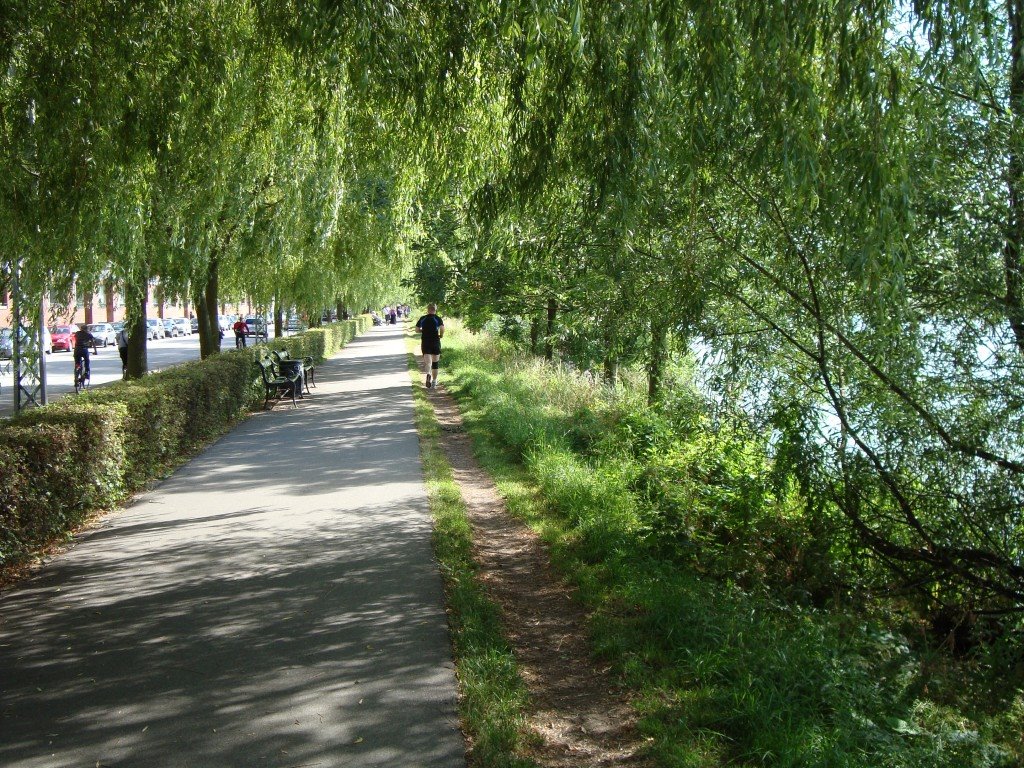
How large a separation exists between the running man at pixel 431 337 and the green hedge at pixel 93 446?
20.3 feet

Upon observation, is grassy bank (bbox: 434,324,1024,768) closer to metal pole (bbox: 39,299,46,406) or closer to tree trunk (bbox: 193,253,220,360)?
metal pole (bbox: 39,299,46,406)

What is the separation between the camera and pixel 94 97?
6664 mm

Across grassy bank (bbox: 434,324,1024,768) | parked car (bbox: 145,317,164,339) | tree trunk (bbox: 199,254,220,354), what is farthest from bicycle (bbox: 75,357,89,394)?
parked car (bbox: 145,317,164,339)

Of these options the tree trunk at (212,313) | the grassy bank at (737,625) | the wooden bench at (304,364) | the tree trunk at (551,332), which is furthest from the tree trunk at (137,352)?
the grassy bank at (737,625)

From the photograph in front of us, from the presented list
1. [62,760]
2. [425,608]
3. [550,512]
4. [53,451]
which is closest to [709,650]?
[425,608]

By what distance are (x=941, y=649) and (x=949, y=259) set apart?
2409mm

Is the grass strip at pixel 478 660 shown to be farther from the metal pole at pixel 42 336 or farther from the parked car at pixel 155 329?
the parked car at pixel 155 329

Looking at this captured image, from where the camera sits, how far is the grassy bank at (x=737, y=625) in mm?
4289

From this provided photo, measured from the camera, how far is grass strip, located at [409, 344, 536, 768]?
421 centimetres

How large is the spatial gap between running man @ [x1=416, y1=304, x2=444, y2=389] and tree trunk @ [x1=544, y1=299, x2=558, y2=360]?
2472 mm

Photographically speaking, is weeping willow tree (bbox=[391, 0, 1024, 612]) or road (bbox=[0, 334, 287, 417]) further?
road (bbox=[0, 334, 287, 417])

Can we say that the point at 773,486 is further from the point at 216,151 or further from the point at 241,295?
the point at 241,295

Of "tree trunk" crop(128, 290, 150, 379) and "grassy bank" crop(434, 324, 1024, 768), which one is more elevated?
"tree trunk" crop(128, 290, 150, 379)

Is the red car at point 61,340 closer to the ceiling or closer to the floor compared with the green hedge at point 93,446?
closer to the ceiling
